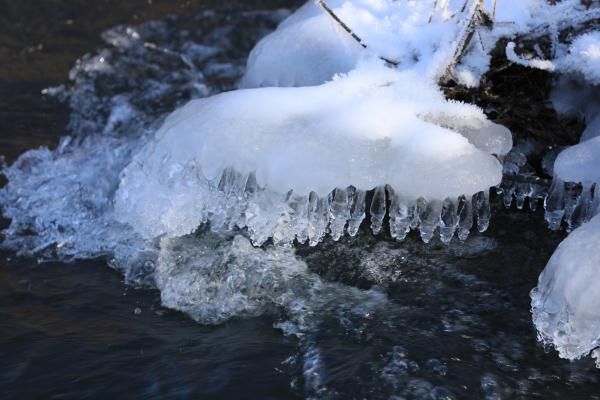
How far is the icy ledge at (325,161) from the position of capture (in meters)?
2.66

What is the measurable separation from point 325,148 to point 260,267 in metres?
0.57

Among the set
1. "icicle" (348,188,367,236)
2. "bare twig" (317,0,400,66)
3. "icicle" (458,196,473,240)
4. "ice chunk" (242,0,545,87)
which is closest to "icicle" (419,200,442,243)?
"icicle" (458,196,473,240)

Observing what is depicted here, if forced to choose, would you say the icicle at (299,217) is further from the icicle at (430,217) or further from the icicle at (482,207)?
the icicle at (482,207)

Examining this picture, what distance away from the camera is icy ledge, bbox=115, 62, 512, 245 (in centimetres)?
266

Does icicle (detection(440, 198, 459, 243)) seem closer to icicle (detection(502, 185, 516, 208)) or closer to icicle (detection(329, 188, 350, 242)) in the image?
icicle (detection(329, 188, 350, 242))

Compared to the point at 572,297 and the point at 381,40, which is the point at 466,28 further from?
the point at 572,297

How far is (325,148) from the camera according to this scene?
2.71 metres

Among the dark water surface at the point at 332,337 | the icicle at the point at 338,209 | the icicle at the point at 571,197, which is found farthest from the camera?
the icicle at the point at 571,197

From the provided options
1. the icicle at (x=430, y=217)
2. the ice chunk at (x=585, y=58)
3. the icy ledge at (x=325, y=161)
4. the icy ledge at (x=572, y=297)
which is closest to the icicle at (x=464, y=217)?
the icy ledge at (x=325, y=161)

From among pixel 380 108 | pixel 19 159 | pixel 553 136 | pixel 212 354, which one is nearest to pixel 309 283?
pixel 212 354

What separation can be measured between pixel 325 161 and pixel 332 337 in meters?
0.62

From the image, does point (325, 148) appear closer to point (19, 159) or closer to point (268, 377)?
point (268, 377)

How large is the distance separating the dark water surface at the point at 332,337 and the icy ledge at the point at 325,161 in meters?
0.21

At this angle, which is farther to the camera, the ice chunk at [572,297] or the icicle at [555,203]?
the icicle at [555,203]
